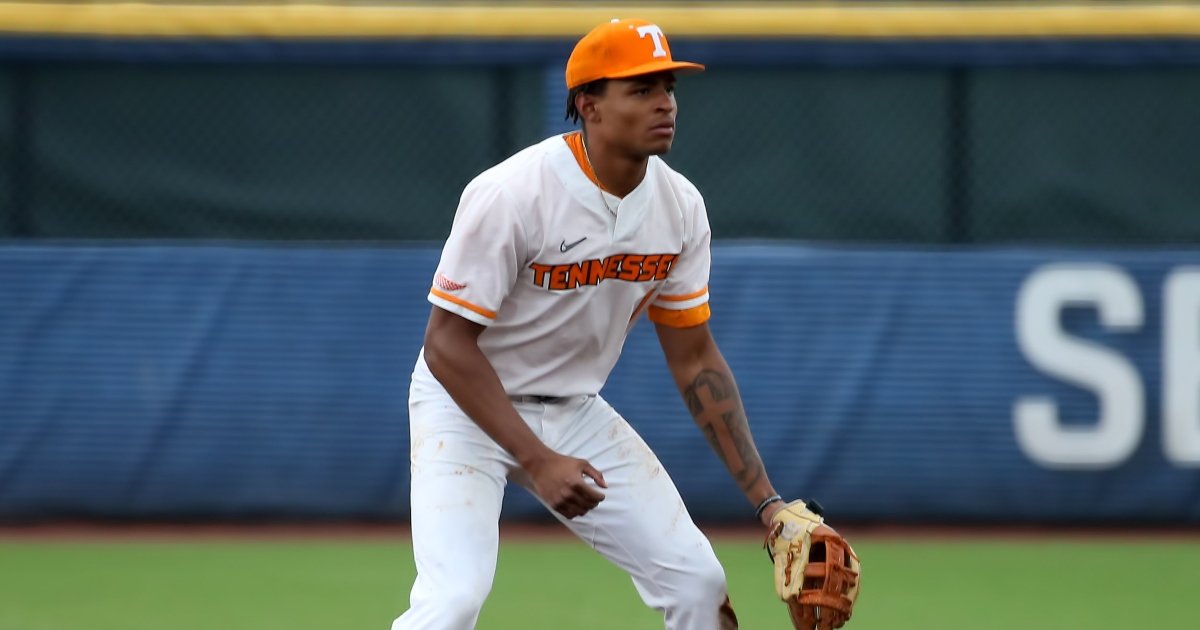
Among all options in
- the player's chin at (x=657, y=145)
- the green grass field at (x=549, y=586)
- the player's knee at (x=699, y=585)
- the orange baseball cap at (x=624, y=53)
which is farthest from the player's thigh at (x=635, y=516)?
the green grass field at (x=549, y=586)

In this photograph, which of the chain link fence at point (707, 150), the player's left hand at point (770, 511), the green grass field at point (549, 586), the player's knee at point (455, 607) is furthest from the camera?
the chain link fence at point (707, 150)

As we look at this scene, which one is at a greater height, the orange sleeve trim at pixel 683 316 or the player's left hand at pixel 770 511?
the orange sleeve trim at pixel 683 316

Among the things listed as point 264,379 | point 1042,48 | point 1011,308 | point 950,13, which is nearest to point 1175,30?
point 1042,48

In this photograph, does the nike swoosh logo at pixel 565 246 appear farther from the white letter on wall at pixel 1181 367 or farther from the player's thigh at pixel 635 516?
the white letter on wall at pixel 1181 367

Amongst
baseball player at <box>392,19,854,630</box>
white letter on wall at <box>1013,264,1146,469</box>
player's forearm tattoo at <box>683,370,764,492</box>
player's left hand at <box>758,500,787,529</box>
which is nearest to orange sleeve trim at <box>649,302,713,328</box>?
baseball player at <box>392,19,854,630</box>

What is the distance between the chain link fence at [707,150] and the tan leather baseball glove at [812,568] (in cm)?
431

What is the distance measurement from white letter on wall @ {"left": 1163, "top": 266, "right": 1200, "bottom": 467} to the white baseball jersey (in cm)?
415

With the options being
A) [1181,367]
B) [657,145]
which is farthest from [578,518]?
[1181,367]

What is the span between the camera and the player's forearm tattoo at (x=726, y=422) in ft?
13.6

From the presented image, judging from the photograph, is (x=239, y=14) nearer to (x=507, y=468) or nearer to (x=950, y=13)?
(x=950, y=13)

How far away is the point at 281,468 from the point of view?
7621 mm

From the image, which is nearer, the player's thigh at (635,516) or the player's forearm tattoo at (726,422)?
the player's thigh at (635,516)

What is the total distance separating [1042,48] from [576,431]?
4512 mm

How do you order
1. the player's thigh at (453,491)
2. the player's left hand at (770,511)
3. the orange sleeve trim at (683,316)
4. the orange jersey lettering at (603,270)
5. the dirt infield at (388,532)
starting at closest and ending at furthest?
the player's thigh at (453,491) < the orange jersey lettering at (603,270) < the player's left hand at (770,511) < the orange sleeve trim at (683,316) < the dirt infield at (388,532)
